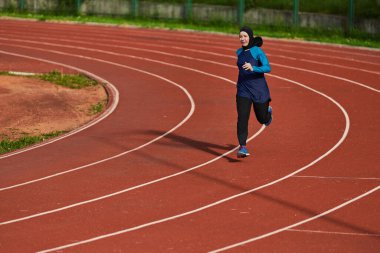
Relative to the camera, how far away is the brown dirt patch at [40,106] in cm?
1802

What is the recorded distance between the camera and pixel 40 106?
1998cm

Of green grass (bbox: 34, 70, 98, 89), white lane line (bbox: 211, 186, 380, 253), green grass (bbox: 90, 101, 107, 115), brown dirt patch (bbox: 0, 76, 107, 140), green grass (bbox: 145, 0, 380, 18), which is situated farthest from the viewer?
green grass (bbox: 145, 0, 380, 18)

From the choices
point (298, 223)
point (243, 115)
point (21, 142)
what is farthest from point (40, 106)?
point (298, 223)

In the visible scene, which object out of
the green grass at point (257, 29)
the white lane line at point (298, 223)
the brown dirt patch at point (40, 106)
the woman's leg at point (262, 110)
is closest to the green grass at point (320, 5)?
the green grass at point (257, 29)

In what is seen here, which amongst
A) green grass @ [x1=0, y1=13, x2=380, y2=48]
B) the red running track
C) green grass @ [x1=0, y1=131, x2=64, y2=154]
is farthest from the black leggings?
green grass @ [x1=0, y1=13, x2=380, y2=48]

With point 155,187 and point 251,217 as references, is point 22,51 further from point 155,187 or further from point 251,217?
point 251,217

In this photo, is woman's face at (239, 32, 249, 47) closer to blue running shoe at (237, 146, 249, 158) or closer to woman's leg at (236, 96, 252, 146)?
woman's leg at (236, 96, 252, 146)

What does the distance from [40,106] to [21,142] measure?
3686 mm

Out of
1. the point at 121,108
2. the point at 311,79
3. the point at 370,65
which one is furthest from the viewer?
the point at 370,65

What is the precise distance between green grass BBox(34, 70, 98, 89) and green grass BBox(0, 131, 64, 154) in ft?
18.0

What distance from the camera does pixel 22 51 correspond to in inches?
1147

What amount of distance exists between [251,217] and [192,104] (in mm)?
8678

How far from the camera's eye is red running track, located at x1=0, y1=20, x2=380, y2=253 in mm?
9953

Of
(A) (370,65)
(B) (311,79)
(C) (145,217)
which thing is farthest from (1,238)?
(A) (370,65)
